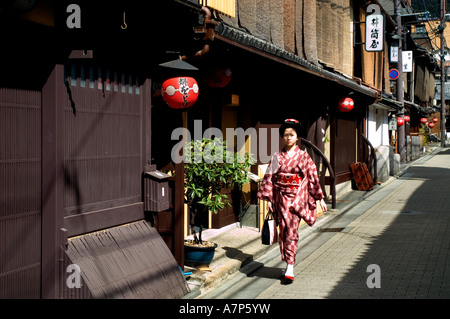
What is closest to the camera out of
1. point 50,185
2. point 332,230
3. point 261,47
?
point 50,185

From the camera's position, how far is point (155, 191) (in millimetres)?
7727

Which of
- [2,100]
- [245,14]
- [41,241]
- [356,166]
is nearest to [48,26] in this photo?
[2,100]

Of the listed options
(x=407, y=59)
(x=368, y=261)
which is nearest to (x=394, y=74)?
(x=407, y=59)

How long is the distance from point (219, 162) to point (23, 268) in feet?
11.6

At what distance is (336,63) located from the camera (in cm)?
1903

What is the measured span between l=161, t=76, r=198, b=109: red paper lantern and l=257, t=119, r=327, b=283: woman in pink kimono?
1.64m

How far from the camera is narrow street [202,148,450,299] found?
7.96m

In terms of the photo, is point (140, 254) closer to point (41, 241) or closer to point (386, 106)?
point (41, 241)

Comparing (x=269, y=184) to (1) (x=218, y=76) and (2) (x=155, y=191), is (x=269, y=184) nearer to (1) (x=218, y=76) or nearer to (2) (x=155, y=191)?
(2) (x=155, y=191)

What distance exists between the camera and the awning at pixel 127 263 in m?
6.36

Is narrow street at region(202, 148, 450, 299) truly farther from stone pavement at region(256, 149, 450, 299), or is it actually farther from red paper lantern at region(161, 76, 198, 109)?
red paper lantern at region(161, 76, 198, 109)

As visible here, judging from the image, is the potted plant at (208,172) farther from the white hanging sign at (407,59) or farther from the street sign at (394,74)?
A: the white hanging sign at (407,59)

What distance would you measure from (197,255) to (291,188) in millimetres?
1759

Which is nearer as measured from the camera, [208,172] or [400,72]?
[208,172]
